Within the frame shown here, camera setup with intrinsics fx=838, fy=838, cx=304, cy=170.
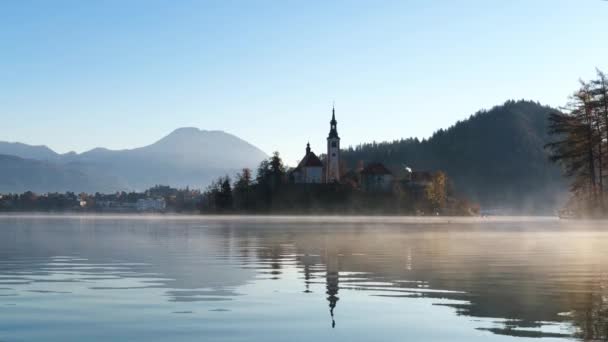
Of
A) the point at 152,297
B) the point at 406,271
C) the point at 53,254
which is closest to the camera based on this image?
the point at 152,297

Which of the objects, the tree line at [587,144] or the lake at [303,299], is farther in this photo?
the tree line at [587,144]

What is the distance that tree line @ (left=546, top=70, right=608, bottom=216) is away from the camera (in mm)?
102312

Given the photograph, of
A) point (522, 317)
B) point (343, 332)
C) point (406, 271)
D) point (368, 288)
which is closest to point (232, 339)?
point (343, 332)

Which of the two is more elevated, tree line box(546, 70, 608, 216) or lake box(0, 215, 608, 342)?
tree line box(546, 70, 608, 216)

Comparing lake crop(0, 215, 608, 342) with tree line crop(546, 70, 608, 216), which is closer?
lake crop(0, 215, 608, 342)

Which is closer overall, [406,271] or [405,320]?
[405,320]

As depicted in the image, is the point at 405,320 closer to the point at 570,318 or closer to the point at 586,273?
the point at 570,318

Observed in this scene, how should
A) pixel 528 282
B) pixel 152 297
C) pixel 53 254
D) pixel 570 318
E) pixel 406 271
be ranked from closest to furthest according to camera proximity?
pixel 570 318 → pixel 152 297 → pixel 528 282 → pixel 406 271 → pixel 53 254

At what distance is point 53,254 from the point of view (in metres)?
38.2

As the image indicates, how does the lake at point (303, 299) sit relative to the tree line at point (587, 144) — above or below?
below

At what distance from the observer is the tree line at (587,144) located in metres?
102

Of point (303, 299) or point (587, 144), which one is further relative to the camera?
point (587, 144)

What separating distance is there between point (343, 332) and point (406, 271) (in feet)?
44.5

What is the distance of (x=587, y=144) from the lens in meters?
104
